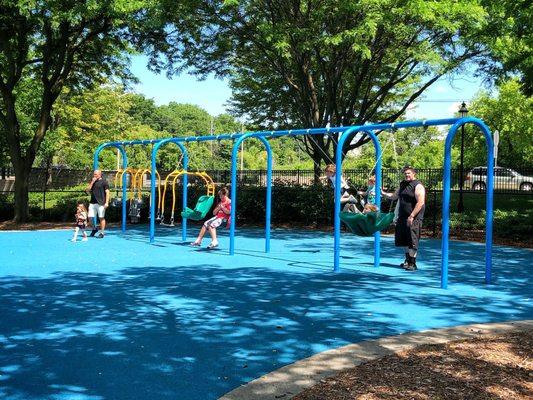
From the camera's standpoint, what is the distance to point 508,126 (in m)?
44.1

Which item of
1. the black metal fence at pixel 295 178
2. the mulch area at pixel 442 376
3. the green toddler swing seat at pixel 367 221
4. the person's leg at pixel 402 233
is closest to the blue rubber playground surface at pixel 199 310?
the person's leg at pixel 402 233

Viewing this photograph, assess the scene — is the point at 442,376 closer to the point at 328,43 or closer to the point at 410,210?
the point at 410,210

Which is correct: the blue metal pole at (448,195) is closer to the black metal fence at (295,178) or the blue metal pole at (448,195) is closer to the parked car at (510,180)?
the black metal fence at (295,178)

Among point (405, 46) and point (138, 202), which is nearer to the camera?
point (138, 202)

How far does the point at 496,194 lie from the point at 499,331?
23.1 meters

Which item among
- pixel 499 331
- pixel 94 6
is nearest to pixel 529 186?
pixel 94 6

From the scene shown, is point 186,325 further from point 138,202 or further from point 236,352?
point 138,202

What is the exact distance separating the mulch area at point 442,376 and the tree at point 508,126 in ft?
129

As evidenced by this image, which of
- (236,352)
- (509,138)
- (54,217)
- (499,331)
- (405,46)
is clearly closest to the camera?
(236,352)

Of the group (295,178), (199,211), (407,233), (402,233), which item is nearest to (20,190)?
(199,211)

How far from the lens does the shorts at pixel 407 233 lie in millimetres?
9977

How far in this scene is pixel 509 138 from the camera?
45656mm

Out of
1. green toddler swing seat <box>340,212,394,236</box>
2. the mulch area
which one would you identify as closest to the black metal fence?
green toddler swing seat <box>340,212,394,236</box>

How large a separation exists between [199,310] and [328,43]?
11382 millimetres
